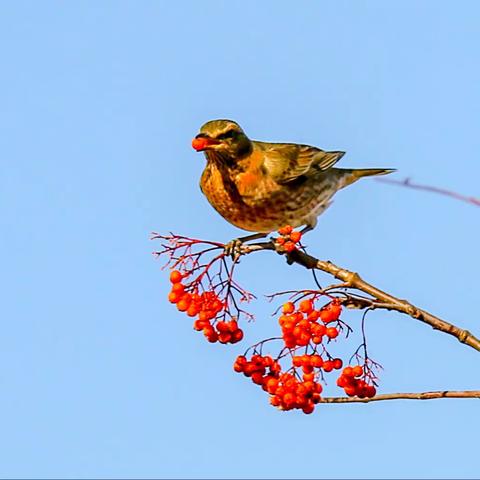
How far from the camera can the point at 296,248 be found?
16.6 feet

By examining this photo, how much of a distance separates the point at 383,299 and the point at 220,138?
341 cm

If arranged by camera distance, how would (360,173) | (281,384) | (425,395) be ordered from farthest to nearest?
1. (360,173)
2. (281,384)
3. (425,395)

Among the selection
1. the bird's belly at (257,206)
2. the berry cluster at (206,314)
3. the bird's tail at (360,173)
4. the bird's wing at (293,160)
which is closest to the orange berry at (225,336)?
the berry cluster at (206,314)

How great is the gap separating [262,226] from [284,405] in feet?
11.5

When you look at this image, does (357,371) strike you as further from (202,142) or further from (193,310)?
(202,142)

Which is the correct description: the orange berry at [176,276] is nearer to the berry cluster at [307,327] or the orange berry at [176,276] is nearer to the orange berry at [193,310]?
the orange berry at [193,310]

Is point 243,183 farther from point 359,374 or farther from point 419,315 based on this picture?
point 419,315

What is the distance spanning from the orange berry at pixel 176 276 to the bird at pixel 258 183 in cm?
252

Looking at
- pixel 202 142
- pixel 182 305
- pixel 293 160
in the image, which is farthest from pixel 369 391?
pixel 293 160

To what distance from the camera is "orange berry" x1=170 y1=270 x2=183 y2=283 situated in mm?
5125

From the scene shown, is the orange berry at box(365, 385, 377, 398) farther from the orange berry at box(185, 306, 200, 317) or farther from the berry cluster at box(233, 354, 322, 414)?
the orange berry at box(185, 306, 200, 317)

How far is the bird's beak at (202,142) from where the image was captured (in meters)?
7.05

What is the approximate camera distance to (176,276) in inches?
202

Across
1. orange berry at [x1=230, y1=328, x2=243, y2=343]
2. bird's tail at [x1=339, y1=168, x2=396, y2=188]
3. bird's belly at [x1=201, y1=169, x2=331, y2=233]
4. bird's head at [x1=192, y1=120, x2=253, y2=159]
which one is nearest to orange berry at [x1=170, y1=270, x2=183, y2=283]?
orange berry at [x1=230, y1=328, x2=243, y2=343]
